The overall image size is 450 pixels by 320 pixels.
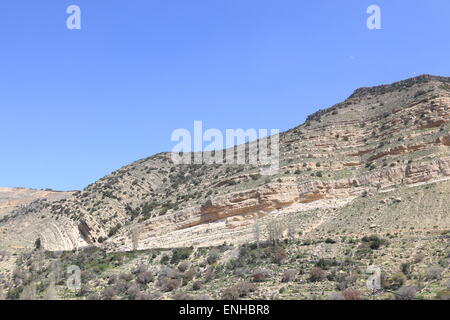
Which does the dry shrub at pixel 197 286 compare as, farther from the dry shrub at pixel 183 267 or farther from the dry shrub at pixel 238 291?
the dry shrub at pixel 183 267

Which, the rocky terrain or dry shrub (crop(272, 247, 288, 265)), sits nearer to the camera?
the rocky terrain

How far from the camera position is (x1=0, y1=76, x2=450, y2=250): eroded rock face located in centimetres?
3725

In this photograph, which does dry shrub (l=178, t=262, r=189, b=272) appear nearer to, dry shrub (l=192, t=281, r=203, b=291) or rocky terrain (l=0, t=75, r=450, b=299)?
rocky terrain (l=0, t=75, r=450, b=299)

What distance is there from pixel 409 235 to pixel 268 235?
9.48 meters

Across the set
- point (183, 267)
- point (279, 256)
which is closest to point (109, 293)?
point (183, 267)

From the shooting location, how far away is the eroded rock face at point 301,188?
122ft

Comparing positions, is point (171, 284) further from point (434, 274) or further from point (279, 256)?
point (434, 274)

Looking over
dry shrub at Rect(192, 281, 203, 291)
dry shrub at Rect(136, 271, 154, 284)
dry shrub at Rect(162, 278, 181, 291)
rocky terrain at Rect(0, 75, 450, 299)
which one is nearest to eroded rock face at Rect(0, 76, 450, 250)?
rocky terrain at Rect(0, 75, 450, 299)

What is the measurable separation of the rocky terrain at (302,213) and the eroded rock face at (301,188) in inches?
4.6

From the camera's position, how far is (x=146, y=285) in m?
27.4

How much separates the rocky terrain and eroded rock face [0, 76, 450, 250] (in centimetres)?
12

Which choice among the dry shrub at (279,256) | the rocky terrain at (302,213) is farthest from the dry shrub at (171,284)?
the dry shrub at (279,256)

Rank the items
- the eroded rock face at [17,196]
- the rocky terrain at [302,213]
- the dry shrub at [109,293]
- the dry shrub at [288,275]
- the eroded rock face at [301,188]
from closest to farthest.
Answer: the dry shrub at [288,275] → the dry shrub at [109,293] → the rocky terrain at [302,213] → the eroded rock face at [301,188] → the eroded rock face at [17,196]

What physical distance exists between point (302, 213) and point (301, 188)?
3357 millimetres
